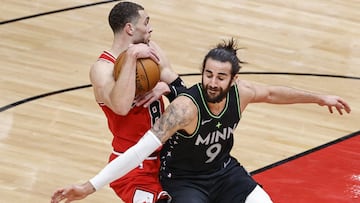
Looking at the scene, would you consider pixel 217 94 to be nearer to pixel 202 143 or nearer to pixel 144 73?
pixel 202 143

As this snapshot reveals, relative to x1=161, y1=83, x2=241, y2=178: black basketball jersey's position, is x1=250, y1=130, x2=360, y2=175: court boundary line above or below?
below

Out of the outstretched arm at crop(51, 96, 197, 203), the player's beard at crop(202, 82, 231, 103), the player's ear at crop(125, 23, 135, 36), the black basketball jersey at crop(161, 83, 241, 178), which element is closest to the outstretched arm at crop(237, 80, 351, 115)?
the black basketball jersey at crop(161, 83, 241, 178)

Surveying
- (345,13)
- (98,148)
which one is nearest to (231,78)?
(98,148)

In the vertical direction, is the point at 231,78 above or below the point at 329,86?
above

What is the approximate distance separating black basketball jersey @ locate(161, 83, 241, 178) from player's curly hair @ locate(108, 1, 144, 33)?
718mm

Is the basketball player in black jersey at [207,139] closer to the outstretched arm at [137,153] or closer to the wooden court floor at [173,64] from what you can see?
the outstretched arm at [137,153]

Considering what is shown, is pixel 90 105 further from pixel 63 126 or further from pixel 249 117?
pixel 249 117

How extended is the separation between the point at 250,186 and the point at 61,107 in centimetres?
379

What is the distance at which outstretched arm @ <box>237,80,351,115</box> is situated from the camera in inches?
261

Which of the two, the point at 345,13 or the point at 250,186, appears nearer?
the point at 250,186

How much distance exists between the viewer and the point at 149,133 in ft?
20.0

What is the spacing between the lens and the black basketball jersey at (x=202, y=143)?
633cm

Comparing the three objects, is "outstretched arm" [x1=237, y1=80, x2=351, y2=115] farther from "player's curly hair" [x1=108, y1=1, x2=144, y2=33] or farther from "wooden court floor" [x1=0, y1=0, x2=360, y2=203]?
"wooden court floor" [x1=0, y1=0, x2=360, y2=203]

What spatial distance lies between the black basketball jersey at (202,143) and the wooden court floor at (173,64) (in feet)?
5.32
